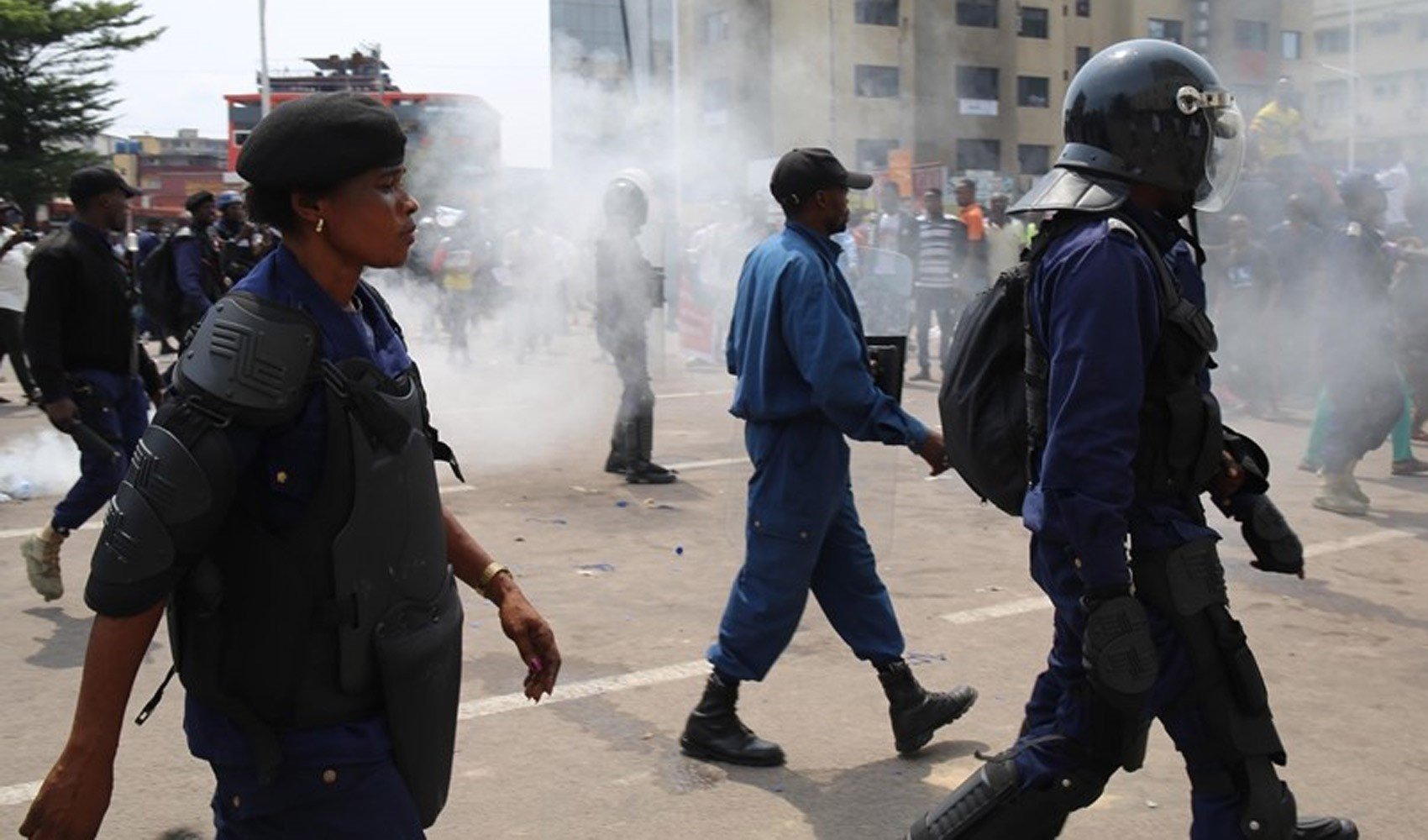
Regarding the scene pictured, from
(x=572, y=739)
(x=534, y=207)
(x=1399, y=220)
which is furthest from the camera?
(x=534, y=207)

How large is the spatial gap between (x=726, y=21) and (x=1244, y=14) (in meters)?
5.22

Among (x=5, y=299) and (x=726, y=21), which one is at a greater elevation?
(x=726, y=21)

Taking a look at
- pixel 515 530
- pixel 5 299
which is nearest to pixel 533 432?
pixel 515 530

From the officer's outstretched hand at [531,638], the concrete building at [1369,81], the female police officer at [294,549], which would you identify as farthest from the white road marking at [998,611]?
the concrete building at [1369,81]

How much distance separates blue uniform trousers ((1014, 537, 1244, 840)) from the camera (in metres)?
2.62

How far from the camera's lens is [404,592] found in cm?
207

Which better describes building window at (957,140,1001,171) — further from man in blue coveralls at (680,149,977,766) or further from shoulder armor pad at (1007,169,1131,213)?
shoulder armor pad at (1007,169,1131,213)

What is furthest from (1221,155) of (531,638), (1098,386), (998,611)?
(998,611)

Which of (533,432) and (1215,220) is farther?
(1215,220)

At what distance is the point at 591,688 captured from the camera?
4.76 meters

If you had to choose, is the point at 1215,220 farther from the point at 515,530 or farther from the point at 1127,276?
the point at 1127,276

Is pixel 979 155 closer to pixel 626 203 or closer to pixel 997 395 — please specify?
pixel 626 203

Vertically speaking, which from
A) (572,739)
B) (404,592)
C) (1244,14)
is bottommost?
(572,739)

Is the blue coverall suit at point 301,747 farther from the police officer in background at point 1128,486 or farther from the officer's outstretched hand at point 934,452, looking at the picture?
the officer's outstretched hand at point 934,452
